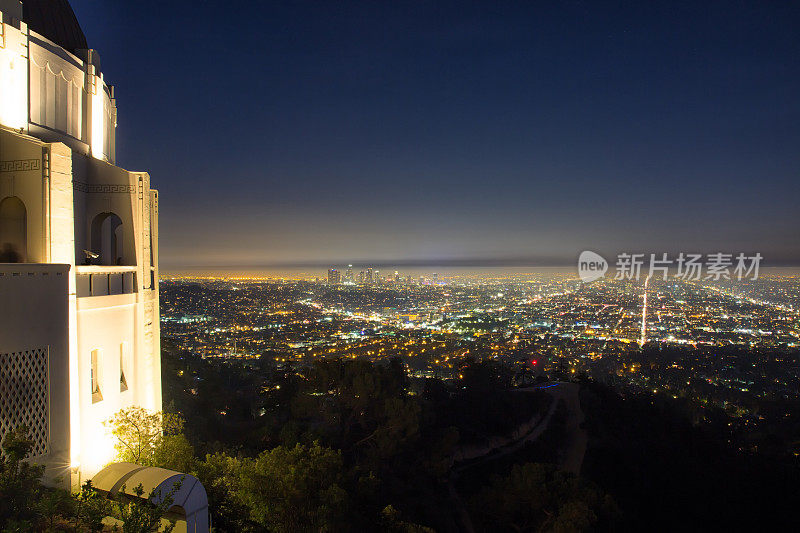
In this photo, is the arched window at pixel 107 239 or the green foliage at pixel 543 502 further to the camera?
the green foliage at pixel 543 502

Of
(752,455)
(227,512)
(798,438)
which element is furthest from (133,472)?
(798,438)

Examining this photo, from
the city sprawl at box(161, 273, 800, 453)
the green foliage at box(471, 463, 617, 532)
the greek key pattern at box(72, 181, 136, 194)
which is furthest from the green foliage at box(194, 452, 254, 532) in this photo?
the city sprawl at box(161, 273, 800, 453)

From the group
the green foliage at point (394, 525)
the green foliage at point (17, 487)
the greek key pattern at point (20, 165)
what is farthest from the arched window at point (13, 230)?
the green foliage at point (394, 525)

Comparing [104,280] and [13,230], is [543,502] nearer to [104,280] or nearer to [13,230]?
[104,280]

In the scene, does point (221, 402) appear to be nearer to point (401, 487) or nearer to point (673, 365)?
point (401, 487)

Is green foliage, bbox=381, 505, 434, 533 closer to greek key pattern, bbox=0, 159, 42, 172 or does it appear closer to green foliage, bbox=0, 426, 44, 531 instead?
green foliage, bbox=0, 426, 44, 531

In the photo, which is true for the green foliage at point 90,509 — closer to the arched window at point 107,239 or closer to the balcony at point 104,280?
the balcony at point 104,280
